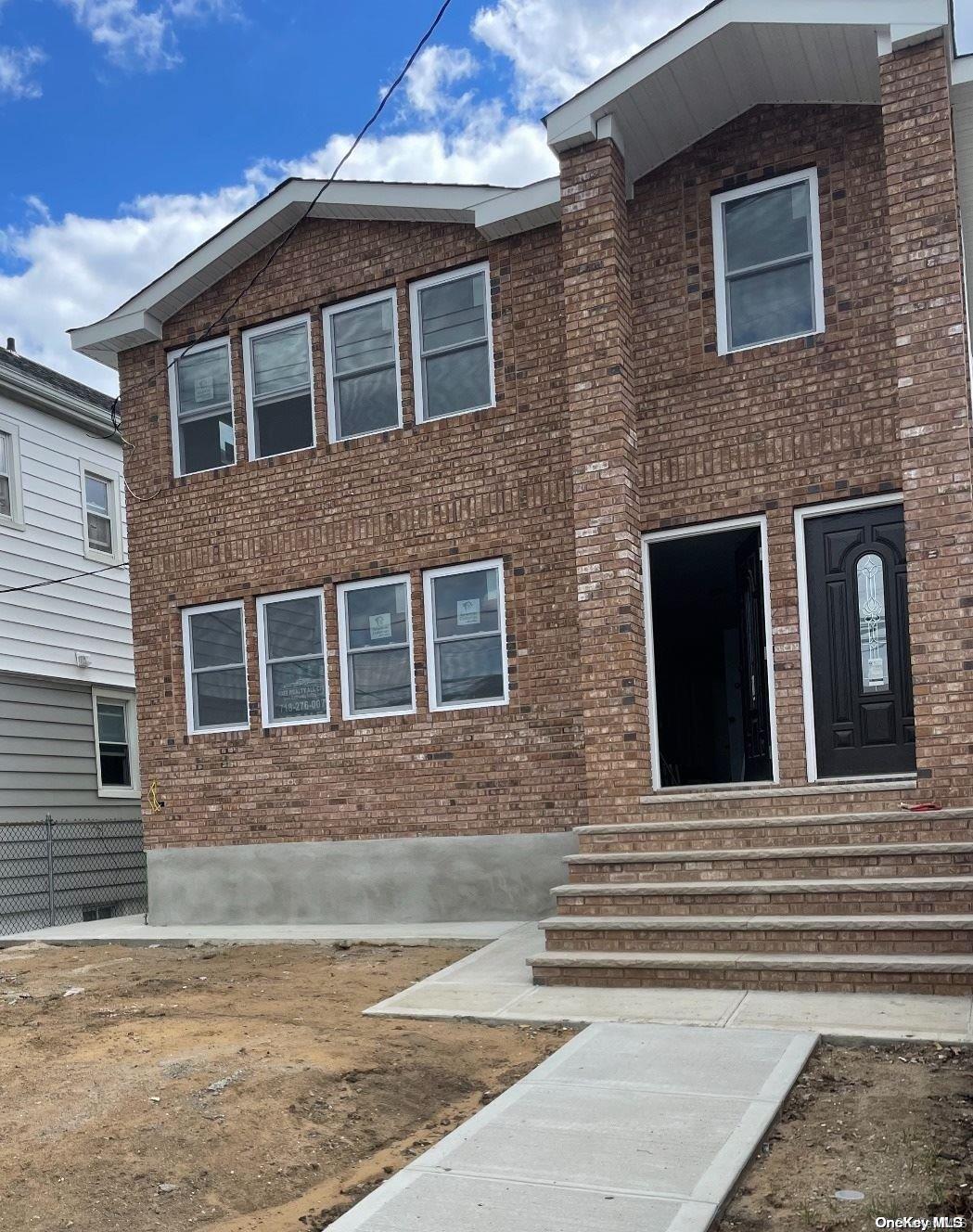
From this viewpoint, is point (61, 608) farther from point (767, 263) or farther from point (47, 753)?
point (767, 263)

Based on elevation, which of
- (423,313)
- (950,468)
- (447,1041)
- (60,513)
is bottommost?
(447,1041)

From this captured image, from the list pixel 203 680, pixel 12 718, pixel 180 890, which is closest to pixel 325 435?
pixel 203 680

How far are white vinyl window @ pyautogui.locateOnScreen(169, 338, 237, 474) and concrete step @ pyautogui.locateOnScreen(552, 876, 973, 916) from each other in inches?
270

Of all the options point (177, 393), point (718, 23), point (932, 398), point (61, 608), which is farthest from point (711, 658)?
point (718, 23)

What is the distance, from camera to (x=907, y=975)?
289 inches

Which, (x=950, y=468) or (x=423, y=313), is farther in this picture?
(x=423, y=313)

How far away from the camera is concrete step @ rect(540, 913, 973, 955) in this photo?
7.52 m

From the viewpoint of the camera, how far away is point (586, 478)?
33.3ft

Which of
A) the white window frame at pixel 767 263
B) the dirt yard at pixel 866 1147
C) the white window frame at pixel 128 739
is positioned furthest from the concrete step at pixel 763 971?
the white window frame at pixel 128 739

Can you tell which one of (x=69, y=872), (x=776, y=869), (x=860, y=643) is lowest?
(x=69, y=872)

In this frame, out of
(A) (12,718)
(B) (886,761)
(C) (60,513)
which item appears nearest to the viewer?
(B) (886,761)

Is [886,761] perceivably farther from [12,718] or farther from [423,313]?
[12,718]

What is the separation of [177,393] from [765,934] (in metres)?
9.05

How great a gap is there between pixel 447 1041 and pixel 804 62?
25.6 ft
